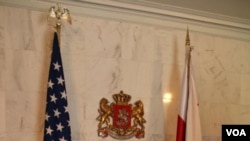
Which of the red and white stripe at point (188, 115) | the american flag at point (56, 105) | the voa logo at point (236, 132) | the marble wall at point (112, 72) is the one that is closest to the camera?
the american flag at point (56, 105)

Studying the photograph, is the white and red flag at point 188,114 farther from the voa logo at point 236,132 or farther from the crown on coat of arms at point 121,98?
the crown on coat of arms at point 121,98

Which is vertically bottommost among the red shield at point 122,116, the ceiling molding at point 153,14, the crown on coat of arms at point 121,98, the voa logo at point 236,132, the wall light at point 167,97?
the voa logo at point 236,132

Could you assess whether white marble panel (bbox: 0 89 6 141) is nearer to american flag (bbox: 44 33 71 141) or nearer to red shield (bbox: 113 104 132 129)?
american flag (bbox: 44 33 71 141)

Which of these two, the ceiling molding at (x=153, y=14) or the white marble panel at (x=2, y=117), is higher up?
the ceiling molding at (x=153, y=14)

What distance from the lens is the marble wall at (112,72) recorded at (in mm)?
2637

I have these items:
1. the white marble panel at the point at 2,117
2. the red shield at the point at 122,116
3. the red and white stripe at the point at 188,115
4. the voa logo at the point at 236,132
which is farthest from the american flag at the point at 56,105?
the voa logo at the point at 236,132

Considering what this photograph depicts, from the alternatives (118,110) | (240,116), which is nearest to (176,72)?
(118,110)

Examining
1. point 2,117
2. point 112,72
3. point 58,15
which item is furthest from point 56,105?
point 58,15

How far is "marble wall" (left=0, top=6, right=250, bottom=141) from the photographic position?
2.64m

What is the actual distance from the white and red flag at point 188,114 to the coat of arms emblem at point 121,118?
39cm

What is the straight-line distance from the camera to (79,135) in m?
2.84

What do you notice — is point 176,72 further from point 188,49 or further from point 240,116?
point 240,116

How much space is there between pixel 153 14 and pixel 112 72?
792 mm

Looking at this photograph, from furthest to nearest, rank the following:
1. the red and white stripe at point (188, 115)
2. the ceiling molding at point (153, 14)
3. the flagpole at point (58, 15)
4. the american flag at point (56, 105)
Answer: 1. the red and white stripe at point (188, 115)
2. the ceiling molding at point (153, 14)
3. the flagpole at point (58, 15)
4. the american flag at point (56, 105)
